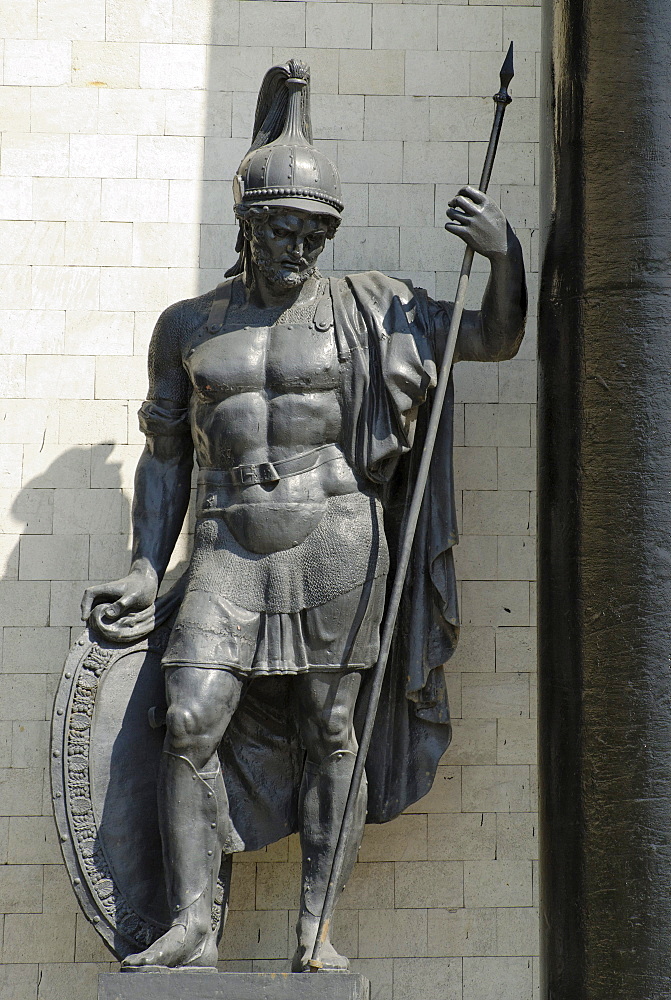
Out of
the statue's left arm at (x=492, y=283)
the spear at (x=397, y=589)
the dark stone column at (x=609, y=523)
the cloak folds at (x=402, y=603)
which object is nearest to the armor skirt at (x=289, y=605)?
the spear at (x=397, y=589)

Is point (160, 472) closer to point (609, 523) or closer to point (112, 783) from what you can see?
point (112, 783)

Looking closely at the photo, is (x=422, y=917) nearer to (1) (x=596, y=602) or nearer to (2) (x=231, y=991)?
(2) (x=231, y=991)

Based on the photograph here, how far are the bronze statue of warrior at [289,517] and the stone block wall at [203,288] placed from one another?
600mm

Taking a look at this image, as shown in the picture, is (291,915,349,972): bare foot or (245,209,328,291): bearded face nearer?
(291,915,349,972): bare foot

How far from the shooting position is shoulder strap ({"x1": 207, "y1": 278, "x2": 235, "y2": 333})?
553 centimetres

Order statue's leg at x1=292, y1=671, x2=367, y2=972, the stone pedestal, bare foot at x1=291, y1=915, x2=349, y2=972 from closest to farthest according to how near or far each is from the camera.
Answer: the stone pedestal → bare foot at x1=291, y1=915, x2=349, y2=972 → statue's leg at x1=292, y1=671, x2=367, y2=972

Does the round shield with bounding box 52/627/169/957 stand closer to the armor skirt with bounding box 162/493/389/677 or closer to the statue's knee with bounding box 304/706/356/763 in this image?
the armor skirt with bounding box 162/493/389/677

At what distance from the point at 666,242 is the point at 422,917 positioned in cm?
294

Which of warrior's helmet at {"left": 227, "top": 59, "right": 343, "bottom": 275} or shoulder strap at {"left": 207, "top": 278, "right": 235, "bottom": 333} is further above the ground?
warrior's helmet at {"left": 227, "top": 59, "right": 343, "bottom": 275}

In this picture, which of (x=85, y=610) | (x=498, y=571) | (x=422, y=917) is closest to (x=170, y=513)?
(x=85, y=610)

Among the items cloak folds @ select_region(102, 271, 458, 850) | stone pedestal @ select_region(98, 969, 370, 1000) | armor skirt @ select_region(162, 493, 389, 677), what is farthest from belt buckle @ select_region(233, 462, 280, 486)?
stone pedestal @ select_region(98, 969, 370, 1000)

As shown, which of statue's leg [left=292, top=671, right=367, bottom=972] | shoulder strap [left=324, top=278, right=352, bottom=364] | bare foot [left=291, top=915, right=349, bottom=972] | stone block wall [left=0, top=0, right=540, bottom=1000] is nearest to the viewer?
bare foot [left=291, top=915, right=349, bottom=972]

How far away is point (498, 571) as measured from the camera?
6312 millimetres

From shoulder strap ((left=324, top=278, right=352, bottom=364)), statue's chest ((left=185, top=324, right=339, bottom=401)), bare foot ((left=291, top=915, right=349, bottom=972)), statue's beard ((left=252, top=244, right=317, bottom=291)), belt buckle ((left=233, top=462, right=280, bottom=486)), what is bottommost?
bare foot ((left=291, top=915, right=349, bottom=972))
